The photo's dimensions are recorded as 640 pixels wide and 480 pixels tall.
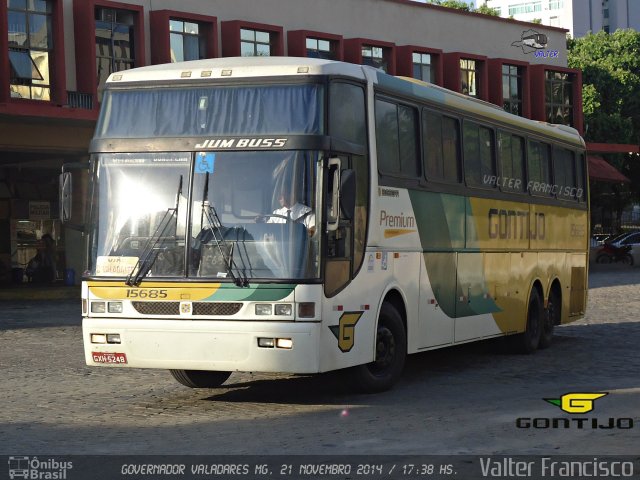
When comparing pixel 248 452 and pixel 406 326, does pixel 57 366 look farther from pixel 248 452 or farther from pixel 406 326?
pixel 248 452

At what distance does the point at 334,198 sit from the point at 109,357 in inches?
104

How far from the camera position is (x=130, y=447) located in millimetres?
9477

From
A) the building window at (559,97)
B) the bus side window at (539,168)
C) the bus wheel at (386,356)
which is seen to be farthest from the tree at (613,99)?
the bus wheel at (386,356)

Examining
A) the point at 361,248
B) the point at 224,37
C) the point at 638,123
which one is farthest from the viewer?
the point at 638,123

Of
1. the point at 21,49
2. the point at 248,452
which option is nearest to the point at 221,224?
the point at 248,452

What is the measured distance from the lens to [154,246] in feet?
38.3

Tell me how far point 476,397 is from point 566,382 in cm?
175

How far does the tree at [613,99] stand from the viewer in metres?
66.9

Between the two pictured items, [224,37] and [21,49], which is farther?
[224,37]

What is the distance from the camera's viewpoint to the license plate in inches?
461

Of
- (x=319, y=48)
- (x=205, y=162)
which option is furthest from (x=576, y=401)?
(x=319, y=48)

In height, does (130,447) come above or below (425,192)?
below

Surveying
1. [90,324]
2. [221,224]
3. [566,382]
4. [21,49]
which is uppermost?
[21,49]
